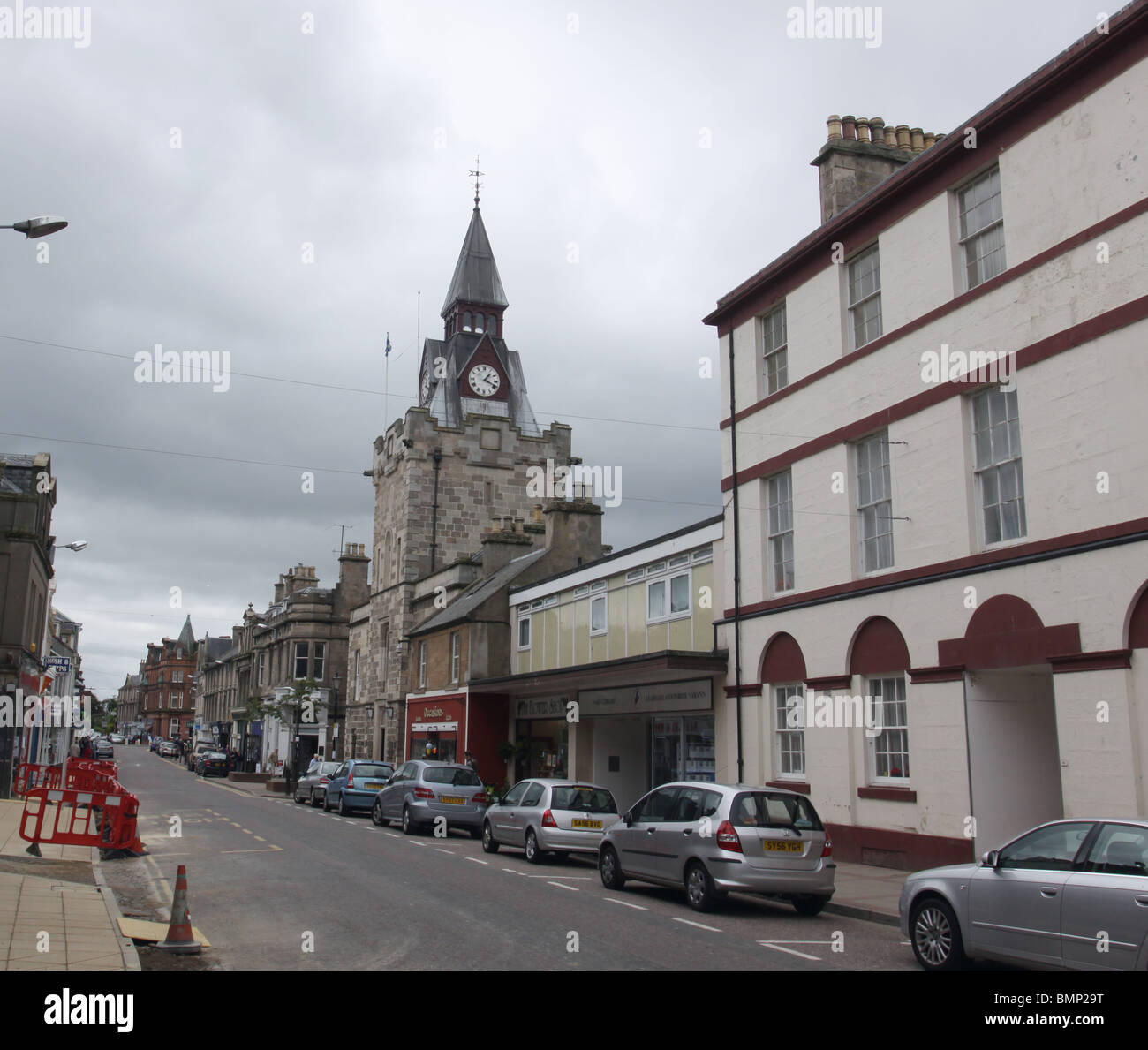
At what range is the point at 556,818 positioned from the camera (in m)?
17.8

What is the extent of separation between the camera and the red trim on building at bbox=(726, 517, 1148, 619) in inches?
505

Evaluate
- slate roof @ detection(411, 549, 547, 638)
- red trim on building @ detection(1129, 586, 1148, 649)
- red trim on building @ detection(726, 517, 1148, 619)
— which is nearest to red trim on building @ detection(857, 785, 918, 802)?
red trim on building @ detection(726, 517, 1148, 619)

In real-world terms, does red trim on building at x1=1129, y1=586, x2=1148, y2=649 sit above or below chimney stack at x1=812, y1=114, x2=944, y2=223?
below

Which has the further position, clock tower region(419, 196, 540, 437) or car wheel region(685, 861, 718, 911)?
clock tower region(419, 196, 540, 437)

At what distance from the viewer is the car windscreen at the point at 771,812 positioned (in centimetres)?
1252

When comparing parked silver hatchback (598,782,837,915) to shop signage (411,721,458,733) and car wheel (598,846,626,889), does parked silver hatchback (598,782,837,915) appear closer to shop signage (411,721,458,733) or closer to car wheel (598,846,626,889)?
car wheel (598,846,626,889)

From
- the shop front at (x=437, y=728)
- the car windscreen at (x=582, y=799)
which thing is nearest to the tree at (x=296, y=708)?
the shop front at (x=437, y=728)

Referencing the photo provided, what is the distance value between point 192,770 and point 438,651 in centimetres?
3420

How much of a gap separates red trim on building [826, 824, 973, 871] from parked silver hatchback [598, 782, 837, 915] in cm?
292

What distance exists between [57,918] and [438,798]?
13.2m

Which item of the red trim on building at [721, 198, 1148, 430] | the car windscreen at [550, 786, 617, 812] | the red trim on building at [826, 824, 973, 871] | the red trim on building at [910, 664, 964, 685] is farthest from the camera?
the car windscreen at [550, 786, 617, 812]

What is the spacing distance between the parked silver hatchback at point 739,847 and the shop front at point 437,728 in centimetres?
1958

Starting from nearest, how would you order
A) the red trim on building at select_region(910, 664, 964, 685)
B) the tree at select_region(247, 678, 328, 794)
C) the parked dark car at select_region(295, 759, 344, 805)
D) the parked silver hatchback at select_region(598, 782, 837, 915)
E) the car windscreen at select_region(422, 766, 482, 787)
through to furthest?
the parked silver hatchback at select_region(598, 782, 837, 915), the red trim on building at select_region(910, 664, 964, 685), the car windscreen at select_region(422, 766, 482, 787), the parked dark car at select_region(295, 759, 344, 805), the tree at select_region(247, 678, 328, 794)

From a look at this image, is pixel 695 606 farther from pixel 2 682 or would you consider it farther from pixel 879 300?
pixel 2 682
